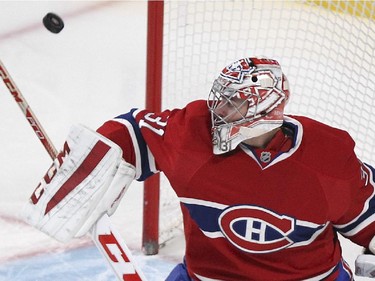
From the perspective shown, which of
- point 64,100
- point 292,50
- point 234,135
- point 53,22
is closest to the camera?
point 234,135

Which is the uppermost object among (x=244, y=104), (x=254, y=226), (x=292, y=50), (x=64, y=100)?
(x=244, y=104)

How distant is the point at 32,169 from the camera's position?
3082 millimetres

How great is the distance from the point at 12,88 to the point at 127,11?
5.95 ft

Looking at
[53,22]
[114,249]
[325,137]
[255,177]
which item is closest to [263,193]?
[255,177]

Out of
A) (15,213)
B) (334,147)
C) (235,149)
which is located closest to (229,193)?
(235,149)

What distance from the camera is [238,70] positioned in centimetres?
173

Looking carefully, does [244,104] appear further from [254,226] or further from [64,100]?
[64,100]

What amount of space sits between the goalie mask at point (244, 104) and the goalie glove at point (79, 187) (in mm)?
202

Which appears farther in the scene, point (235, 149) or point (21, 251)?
point (21, 251)

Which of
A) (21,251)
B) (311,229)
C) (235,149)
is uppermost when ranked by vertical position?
(235,149)

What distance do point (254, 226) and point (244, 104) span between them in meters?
0.24

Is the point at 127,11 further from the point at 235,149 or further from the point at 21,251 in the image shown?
the point at 235,149

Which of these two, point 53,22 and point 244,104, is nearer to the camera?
point 244,104

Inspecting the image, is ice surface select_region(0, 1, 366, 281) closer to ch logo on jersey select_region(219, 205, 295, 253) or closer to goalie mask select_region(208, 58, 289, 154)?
ch logo on jersey select_region(219, 205, 295, 253)
